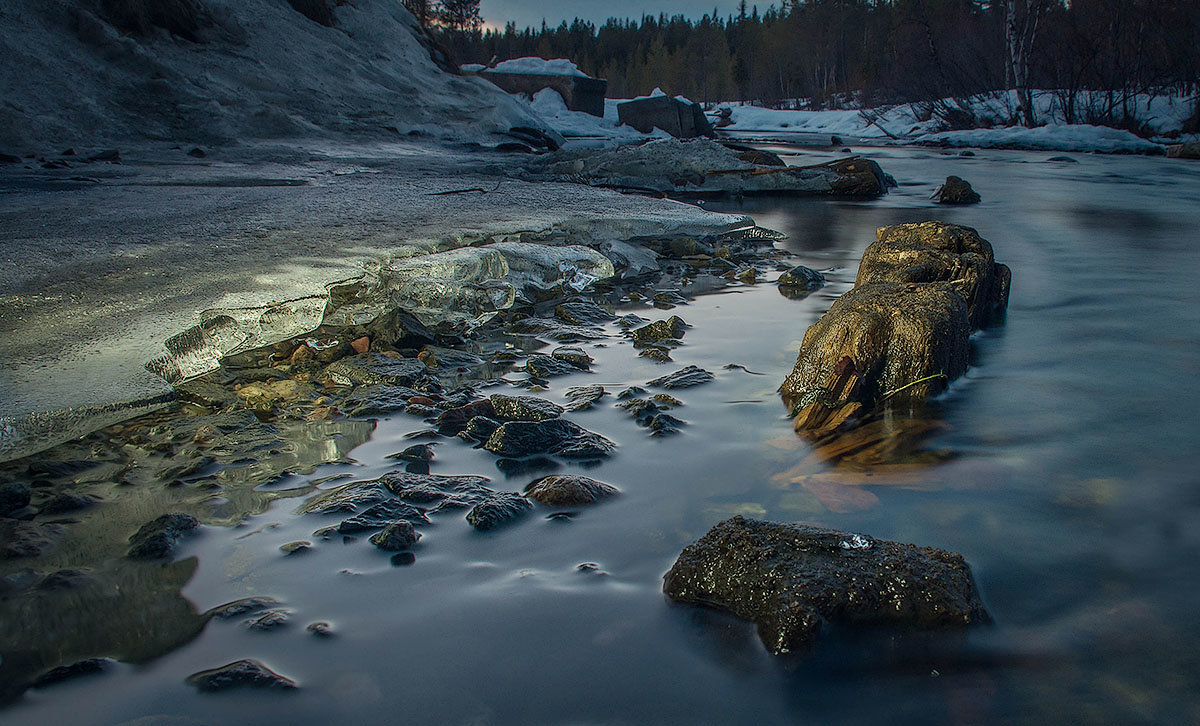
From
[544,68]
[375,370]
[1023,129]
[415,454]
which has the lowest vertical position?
[415,454]

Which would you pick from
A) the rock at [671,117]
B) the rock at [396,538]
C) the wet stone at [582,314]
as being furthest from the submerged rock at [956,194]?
the rock at [671,117]

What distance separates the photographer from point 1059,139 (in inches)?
758

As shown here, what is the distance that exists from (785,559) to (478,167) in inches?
401

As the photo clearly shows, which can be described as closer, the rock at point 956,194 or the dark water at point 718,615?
the dark water at point 718,615

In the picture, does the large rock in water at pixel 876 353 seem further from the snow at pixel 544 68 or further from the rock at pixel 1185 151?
the snow at pixel 544 68

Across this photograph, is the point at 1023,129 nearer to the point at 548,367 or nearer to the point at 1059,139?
the point at 1059,139

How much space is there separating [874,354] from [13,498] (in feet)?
8.07

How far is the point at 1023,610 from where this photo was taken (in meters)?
1.59

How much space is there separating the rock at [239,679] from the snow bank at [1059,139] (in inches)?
796

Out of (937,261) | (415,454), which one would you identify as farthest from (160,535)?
(937,261)

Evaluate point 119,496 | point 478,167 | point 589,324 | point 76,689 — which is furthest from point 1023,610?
point 478,167

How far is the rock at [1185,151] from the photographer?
15.2m

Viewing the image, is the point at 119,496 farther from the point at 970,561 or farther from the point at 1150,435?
the point at 1150,435

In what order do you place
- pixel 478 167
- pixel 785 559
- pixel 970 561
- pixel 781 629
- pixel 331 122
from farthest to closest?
pixel 331 122
pixel 478 167
pixel 970 561
pixel 785 559
pixel 781 629
